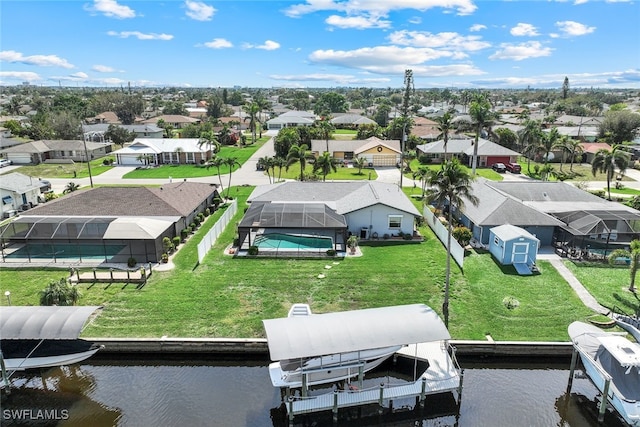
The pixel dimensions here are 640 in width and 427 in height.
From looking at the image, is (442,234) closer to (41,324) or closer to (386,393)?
(386,393)

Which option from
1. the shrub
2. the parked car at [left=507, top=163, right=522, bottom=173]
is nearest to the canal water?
the shrub

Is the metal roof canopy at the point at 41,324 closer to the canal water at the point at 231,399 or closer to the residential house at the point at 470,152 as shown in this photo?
the canal water at the point at 231,399

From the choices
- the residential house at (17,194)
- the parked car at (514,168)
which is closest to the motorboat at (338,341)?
the residential house at (17,194)

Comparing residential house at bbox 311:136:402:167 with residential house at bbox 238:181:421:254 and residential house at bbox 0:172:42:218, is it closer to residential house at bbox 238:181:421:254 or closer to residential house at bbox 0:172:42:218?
residential house at bbox 238:181:421:254

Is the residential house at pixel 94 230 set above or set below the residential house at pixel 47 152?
below

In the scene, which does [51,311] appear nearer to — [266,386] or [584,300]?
[266,386]

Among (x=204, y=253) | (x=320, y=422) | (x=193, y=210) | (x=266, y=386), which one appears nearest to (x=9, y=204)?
(x=193, y=210)
